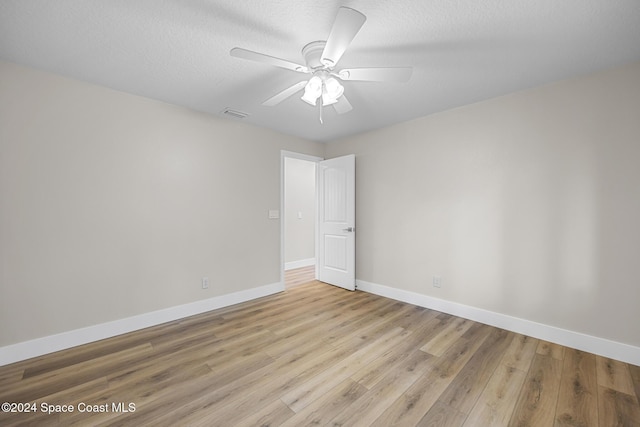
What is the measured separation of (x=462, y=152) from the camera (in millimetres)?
2936

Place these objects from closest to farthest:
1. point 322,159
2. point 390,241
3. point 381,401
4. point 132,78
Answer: point 381,401 → point 132,78 → point 390,241 → point 322,159

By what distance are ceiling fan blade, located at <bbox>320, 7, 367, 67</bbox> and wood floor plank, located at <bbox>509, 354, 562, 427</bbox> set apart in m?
2.35

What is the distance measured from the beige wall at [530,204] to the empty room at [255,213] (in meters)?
0.02

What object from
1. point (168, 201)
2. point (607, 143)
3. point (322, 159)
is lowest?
point (168, 201)

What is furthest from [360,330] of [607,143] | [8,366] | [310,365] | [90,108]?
[90,108]

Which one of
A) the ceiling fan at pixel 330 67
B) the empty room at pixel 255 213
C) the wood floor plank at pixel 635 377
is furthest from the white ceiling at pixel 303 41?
the wood floor plank at pixel 635 377

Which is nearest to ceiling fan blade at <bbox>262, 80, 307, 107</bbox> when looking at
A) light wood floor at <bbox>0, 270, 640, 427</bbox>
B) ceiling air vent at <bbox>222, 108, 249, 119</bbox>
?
ceiling air vent at <bbox>222, 108, 249, 119</bbox>

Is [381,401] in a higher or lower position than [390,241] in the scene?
A: lower

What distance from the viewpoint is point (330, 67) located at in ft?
5.77

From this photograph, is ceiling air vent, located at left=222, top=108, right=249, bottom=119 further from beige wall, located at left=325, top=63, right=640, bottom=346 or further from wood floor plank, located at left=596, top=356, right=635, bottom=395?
wood floor plank, located at left=596, top=356, right=635, bottom=395

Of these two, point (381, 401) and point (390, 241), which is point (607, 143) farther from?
point (381, 401)

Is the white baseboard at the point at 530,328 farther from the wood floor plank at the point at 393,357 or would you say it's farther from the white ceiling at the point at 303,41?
the white ceiling at the point at 303,41

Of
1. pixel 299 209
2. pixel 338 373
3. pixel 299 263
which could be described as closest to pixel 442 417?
pixel 338 373

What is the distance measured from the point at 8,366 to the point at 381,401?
2856 millimetres
